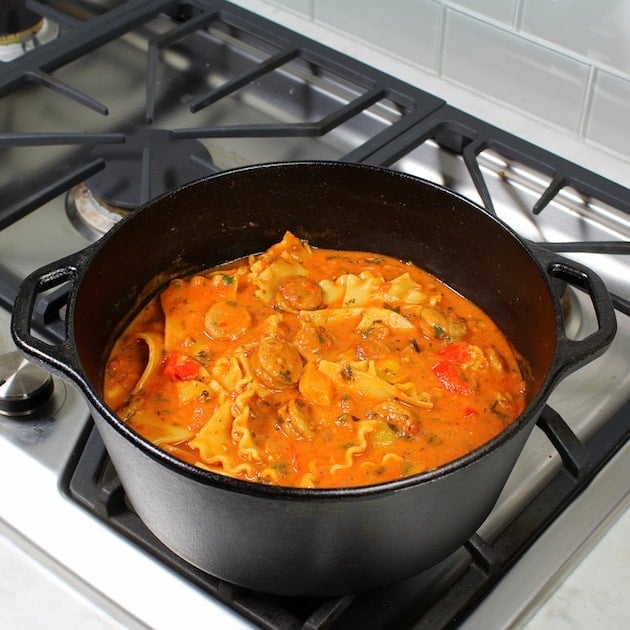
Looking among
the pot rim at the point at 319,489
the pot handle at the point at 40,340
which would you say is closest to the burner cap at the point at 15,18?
the pot handle at the point at 40,340

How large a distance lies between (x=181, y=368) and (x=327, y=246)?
346mm

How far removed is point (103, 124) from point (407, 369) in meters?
0.87

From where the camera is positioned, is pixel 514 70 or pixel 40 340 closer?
pixel 40 340

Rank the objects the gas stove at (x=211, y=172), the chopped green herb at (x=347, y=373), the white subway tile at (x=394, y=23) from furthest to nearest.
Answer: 1. the white subway tile at (x=394, y=23)
2. the chopped green herb at (x=347, y=373)
3. the gas stove at (x=211, y=172)

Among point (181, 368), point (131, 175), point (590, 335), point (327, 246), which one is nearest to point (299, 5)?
point (131, 175)

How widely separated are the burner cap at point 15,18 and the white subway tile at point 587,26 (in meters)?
1.00

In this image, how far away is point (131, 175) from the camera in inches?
68.2

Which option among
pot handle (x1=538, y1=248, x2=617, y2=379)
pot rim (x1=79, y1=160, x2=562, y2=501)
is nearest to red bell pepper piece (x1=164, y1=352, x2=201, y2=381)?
pot rim (x1=79, y1=160, x2=562, y2=501)

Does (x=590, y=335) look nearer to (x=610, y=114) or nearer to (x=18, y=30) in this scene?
(x=610, y=114)

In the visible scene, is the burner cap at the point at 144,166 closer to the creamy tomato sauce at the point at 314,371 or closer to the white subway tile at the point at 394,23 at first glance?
the creamy tomato sauce at the point at 314,371

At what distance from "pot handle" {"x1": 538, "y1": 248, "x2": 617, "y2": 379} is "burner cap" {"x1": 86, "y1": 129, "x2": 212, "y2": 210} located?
0.67 m

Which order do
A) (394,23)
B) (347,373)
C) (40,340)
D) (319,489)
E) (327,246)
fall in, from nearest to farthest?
(319,489) < (40,340) < (347,373) < (327,246) < (394,23)

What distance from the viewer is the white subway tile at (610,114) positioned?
1694 millimetres

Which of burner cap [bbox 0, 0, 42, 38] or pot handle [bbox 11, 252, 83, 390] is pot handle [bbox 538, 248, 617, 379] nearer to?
pot handle [bbox 11, 252, 83, 390]
